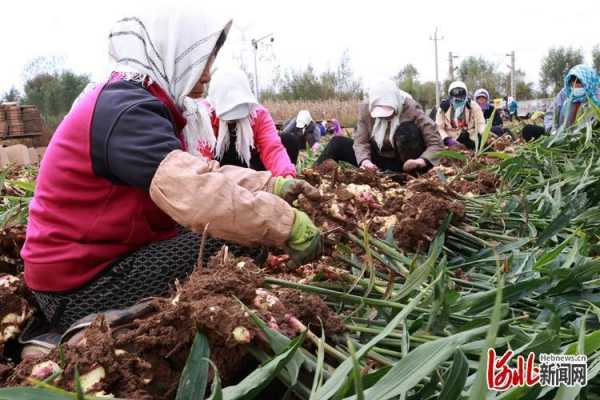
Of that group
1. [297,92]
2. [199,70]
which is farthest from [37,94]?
[199,70]

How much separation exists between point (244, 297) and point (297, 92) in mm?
26482

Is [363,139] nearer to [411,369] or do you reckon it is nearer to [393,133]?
[393,133]

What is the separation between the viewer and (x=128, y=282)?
134 cm

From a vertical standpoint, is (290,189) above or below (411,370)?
above

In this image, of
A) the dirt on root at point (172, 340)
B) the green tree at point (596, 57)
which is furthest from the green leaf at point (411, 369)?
the green tree at point (596, 57)

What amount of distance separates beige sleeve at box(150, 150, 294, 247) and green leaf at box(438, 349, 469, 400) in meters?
0.54

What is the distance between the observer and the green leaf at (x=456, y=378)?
0.77 metres

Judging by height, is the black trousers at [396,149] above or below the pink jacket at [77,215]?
below

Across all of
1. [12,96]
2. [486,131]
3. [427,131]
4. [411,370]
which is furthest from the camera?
[12,96]

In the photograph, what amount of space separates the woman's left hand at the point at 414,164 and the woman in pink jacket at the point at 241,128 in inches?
26.8

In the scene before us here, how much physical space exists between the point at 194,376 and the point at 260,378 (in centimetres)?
9

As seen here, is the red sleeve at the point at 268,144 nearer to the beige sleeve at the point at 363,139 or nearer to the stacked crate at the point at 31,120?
the beige sleeve at the point at 363,139

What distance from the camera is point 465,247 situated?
5.76 feet

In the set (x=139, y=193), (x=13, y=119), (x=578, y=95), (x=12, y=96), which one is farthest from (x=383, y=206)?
(x=12, y=96)
